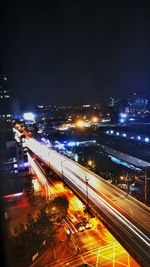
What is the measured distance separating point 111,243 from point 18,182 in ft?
58.3

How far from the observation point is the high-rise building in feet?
233

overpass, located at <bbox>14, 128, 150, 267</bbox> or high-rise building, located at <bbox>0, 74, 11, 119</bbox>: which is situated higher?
high-rise building, located at <bbox>0, 74, 11, 119</bbox>

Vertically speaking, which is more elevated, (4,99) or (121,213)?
(4,99)

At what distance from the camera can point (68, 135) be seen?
5891 cm

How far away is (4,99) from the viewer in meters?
76.4

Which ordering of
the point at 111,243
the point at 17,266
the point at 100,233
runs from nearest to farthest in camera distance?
the point at 17,266, the point at 111,243, the point at 100,233

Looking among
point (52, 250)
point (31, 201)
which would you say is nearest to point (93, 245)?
point (52, 250)

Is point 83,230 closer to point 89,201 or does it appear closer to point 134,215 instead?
point 89,201

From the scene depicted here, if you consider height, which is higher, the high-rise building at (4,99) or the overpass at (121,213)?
the high-rise building at (4,99)

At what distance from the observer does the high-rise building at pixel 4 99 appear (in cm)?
7101

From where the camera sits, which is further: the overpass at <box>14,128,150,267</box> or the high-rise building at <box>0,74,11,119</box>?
the high-rise building at <box>0,74,11,119</box>

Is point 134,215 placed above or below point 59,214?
above

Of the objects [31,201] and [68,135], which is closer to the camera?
[31,201]

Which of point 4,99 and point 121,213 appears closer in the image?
point 121,213
